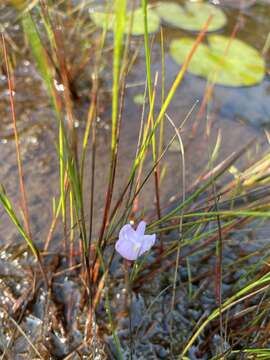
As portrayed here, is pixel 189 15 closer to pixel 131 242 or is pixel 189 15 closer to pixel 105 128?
pixel 105 128

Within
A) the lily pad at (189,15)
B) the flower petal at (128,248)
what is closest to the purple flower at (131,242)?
the flower petal at (128,248)

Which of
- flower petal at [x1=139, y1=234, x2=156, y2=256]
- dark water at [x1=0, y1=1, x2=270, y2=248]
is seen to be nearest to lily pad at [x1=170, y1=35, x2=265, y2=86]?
dark water at [x1=0, y1=1, x2=270, y2=248]

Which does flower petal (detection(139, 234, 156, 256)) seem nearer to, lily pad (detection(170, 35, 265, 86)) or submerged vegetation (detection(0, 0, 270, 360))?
submerged vegetation (detection(0, 0, 270, 360))

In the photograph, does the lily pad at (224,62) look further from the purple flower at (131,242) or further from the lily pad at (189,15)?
the purple flower at (131,242)

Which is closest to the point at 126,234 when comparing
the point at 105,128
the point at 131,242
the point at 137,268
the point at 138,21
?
the point at 131,242

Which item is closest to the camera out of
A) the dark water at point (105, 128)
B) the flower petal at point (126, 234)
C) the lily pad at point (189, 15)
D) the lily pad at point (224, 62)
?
the flower petal at point (126, 234)

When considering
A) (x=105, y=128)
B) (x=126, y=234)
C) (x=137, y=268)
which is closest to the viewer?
(x=126, y=234)
